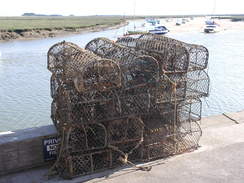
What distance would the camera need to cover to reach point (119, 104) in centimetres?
615

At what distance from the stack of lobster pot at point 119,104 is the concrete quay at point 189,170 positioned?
0.81 feet

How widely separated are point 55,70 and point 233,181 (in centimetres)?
424

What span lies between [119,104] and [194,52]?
2766mm

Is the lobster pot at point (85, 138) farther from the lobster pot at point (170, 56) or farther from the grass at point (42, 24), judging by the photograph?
the grass at point (42, 24)

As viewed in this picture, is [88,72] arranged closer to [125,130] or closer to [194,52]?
[125,130]

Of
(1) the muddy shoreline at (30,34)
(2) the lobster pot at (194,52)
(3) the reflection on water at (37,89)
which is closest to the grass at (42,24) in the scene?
(1) the muddy shoreline at (30,34)

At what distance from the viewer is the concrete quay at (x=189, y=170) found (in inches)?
238

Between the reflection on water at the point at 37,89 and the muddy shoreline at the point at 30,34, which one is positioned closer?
the reflection on water at the point at 37,89

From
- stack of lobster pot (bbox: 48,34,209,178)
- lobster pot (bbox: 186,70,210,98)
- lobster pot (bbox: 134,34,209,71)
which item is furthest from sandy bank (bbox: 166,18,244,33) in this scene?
stack of lobster pot (bbox: 48,34,209,178)

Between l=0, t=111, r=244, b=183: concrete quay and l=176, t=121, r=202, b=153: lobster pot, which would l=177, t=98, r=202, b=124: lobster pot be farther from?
l=0, t=111, r=244, b=183: concrete quay

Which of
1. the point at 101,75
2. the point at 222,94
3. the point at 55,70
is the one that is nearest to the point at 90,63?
the point at 101,75

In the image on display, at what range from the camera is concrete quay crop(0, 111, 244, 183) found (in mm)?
6048

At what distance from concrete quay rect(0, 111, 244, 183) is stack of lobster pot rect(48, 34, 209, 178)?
0.81 feet

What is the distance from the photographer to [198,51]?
7871 millimetres
